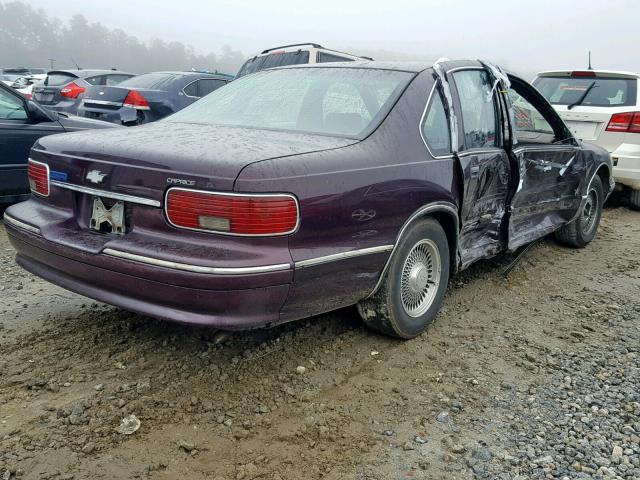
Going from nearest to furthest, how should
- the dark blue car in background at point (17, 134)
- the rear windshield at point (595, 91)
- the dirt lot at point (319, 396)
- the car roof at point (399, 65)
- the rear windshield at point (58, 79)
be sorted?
the dirt lot at point (319, 396)
the car roof at point (399, 65)
the dark blue car in background at point (17, 134)
the rear windshield at point (595, 91)
the rear windshield at point (58, 79)

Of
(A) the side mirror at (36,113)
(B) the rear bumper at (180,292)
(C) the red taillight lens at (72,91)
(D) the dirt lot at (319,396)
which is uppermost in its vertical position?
(C) the red taillight lens at (72,91)

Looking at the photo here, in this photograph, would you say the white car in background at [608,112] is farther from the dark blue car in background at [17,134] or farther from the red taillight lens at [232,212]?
the dark blue car in background at [17,134]

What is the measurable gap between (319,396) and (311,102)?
165 cm

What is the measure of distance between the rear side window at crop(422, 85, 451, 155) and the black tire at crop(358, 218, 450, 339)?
433 millimetres

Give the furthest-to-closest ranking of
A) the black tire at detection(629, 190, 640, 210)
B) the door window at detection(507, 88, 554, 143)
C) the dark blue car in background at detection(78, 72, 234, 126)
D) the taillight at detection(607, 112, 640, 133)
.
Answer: the dark blue car in background at detection(78, 72, 234, 126) < the black tire at detection(629, 190, 640, 210) < the taillight at detection(607, 112, 640, 133) < the door window at detection(507, 88, 554, 143)

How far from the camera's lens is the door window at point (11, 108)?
18.3 ft

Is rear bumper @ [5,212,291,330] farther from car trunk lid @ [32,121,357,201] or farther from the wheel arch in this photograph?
the wheel arch

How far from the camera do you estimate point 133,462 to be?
7.22ft

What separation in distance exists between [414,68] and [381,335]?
160 cm

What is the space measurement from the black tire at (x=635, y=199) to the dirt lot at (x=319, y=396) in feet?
13.2

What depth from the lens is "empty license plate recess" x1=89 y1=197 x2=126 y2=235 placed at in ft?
8.50

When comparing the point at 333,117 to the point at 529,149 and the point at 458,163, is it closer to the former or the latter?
the point at 458,163

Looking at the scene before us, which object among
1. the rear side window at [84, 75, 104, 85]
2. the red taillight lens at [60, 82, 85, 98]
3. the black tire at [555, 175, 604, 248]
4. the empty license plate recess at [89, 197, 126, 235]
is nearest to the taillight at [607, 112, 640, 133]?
the black tire at [555, 175, 604, 248]

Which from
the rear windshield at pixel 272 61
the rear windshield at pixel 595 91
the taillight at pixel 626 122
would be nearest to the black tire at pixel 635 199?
the taillight at pixel 626 122
